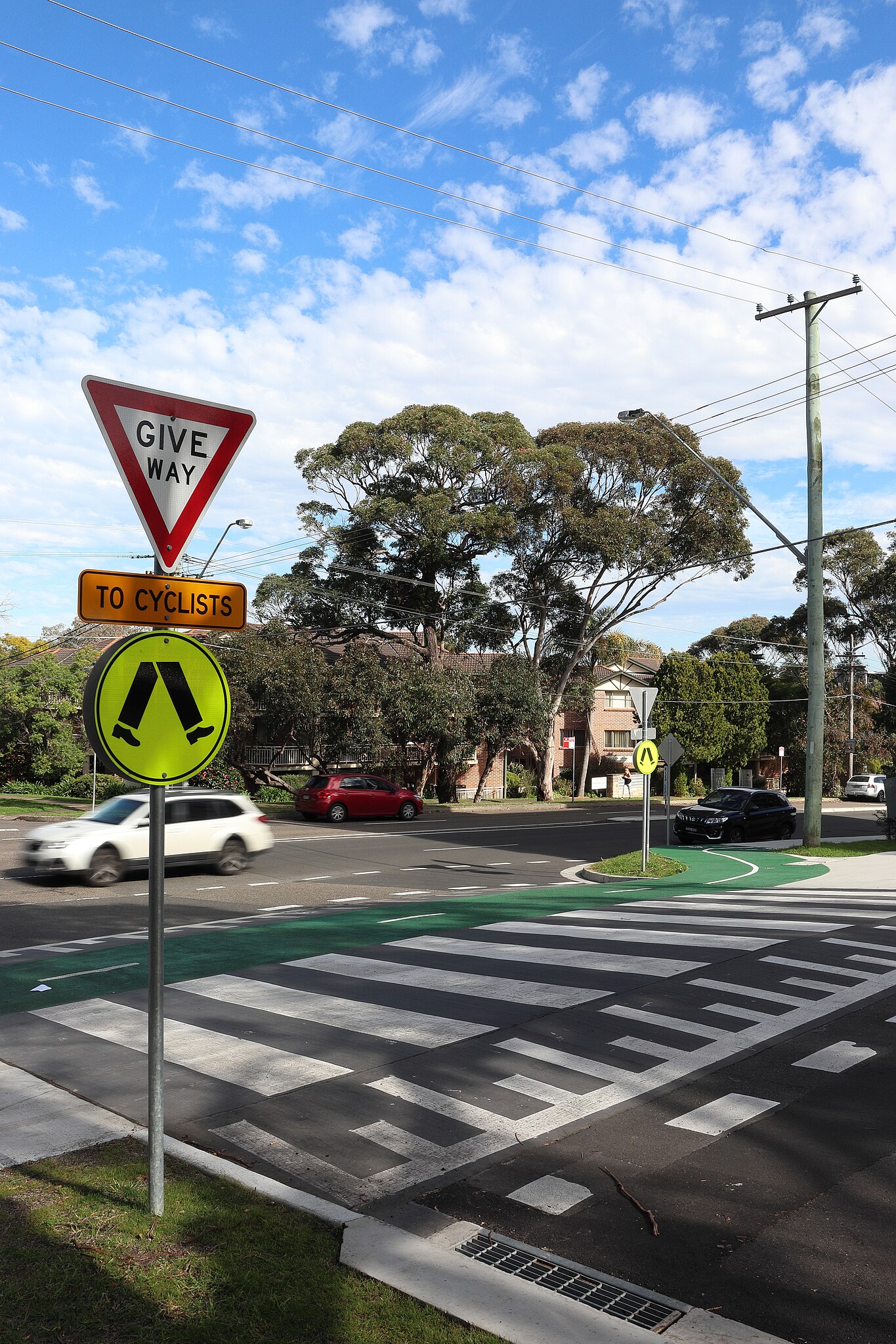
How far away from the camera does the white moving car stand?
16438 mm

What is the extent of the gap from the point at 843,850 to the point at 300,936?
1604cm

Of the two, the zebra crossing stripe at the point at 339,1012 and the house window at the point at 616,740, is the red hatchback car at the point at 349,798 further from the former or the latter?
the house window at the point at 616,740

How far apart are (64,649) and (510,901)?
140ft

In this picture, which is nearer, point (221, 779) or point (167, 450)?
point (167, 450)

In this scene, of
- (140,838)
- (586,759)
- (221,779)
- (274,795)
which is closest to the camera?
(140,838)

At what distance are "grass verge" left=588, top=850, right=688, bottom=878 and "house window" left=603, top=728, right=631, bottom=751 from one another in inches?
1611

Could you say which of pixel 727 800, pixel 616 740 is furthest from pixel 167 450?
pixel 616 740

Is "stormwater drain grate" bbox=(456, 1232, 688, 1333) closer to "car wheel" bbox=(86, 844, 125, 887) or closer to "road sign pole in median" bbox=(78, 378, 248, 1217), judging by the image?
"road sign pole in median" bbox=(78, 378, 248, 1217)

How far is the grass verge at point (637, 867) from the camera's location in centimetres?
1859

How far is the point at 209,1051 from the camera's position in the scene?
686cm

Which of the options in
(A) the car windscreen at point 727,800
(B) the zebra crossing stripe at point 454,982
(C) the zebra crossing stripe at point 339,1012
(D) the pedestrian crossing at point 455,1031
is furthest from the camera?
(A) the car windscreen at point 727,800

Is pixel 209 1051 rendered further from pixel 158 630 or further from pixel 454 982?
pixel 158 630

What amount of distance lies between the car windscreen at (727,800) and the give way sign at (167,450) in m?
24.7

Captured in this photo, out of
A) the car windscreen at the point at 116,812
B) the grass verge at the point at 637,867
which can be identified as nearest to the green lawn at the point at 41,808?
the car windscreen at the point at 116,812
